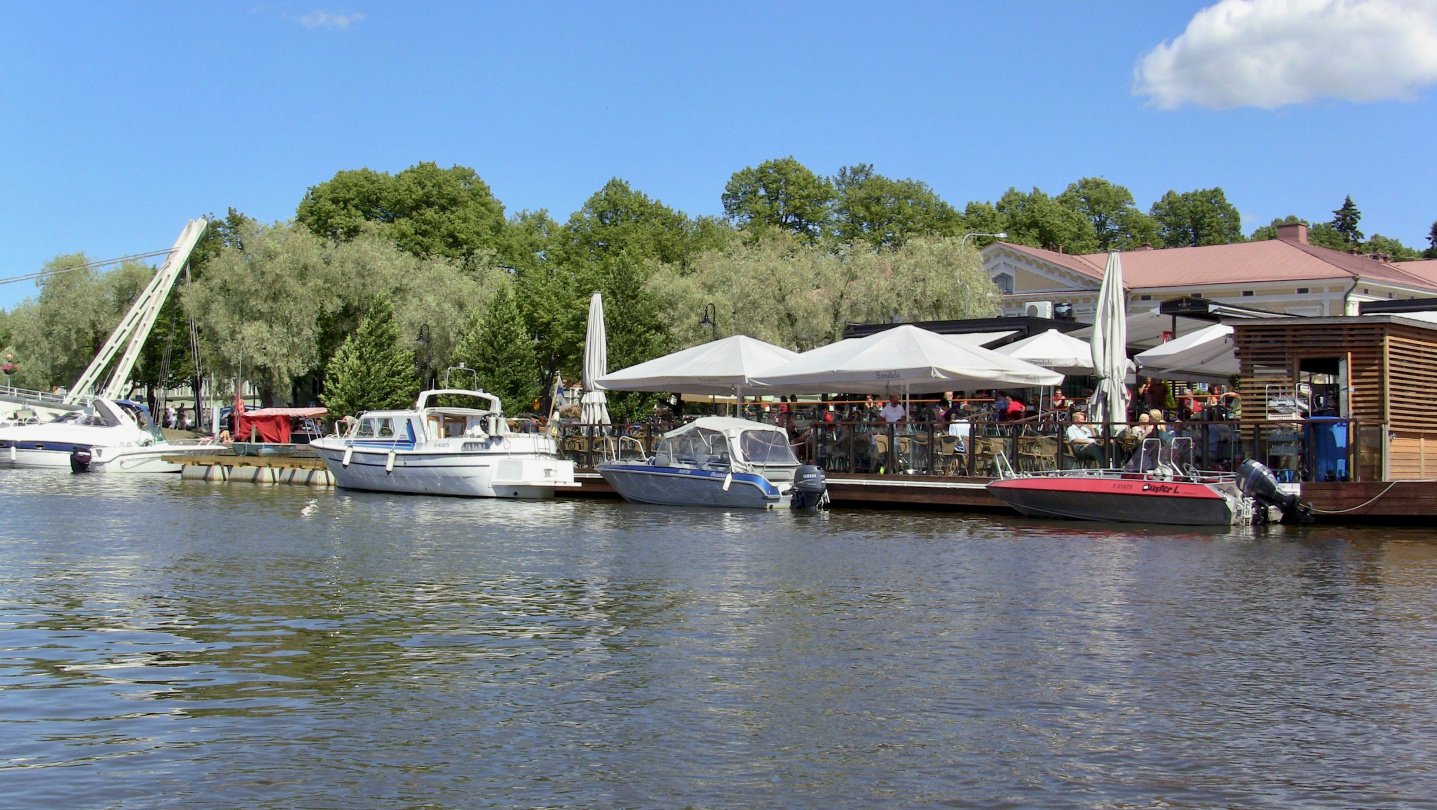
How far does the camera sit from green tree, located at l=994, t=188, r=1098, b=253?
89.2m

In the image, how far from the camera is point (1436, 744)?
888cm

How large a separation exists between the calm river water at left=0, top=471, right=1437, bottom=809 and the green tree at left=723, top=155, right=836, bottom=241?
68316mm

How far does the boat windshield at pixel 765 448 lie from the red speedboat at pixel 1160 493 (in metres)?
5.24

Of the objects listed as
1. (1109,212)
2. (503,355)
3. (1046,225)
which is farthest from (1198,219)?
(503,355)

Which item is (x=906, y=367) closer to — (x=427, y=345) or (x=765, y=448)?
(x=765, y=448)

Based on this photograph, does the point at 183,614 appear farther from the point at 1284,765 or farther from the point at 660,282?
the point at 660,282

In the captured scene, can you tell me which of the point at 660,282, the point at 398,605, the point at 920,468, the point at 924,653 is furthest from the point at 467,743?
the point at 660,282

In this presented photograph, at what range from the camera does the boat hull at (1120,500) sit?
2259 cm

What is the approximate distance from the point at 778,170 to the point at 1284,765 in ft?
269

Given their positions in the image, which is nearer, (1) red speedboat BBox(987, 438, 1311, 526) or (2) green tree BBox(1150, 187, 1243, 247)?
(1) red speedboat BBox(987, 438, 1311, 526)

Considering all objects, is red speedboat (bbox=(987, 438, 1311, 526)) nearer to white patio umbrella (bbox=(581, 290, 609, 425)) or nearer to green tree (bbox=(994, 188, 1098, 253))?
white patio umbrella (bbox=(581, 290, 609, 425))

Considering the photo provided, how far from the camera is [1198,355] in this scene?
28.9 metres

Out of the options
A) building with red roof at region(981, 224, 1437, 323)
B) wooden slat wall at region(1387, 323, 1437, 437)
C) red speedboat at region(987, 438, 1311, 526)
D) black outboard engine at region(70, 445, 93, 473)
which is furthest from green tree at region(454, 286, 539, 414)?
wooden slat wall at region(1387, 323, 1437, 437)

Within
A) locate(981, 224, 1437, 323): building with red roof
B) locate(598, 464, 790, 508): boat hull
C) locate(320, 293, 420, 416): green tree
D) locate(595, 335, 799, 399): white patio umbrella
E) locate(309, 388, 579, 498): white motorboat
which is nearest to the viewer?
locate(598, 464, 790, 508): boat hull
